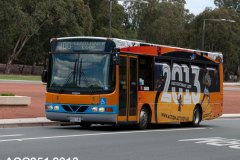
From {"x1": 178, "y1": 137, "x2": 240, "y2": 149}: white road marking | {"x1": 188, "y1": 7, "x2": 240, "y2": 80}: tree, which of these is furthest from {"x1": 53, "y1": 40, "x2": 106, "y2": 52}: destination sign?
{"x1": 188, "y1": 7, "x2": 240, "y2": 80}: tree

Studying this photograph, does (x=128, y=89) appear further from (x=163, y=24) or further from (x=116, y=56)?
(x=163, y=24)

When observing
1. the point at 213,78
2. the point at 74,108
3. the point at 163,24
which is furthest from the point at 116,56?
the point at 163,24

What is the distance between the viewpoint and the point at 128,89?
19.2 meters

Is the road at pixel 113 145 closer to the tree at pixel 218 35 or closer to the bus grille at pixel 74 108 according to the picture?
the bus grille at pixel 74 108

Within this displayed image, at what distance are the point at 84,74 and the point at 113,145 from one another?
14.6 feet

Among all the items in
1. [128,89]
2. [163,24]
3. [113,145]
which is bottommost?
[113,145]

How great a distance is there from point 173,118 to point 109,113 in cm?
436

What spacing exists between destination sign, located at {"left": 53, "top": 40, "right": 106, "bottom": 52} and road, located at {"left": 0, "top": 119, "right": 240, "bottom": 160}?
2688 mm

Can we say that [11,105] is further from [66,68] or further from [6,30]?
[6,30]

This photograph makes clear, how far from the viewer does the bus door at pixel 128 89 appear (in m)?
18.9

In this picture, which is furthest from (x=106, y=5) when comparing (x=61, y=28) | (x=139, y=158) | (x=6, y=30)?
(x=139, y=158)

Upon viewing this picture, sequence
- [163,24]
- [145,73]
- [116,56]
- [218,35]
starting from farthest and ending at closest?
[163,24] < [218,35] < [145,73] < [116,56]

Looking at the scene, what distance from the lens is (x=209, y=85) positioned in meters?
24.8

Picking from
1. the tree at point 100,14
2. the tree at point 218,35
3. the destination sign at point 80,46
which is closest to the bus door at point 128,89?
the destination sign at point 80,46
